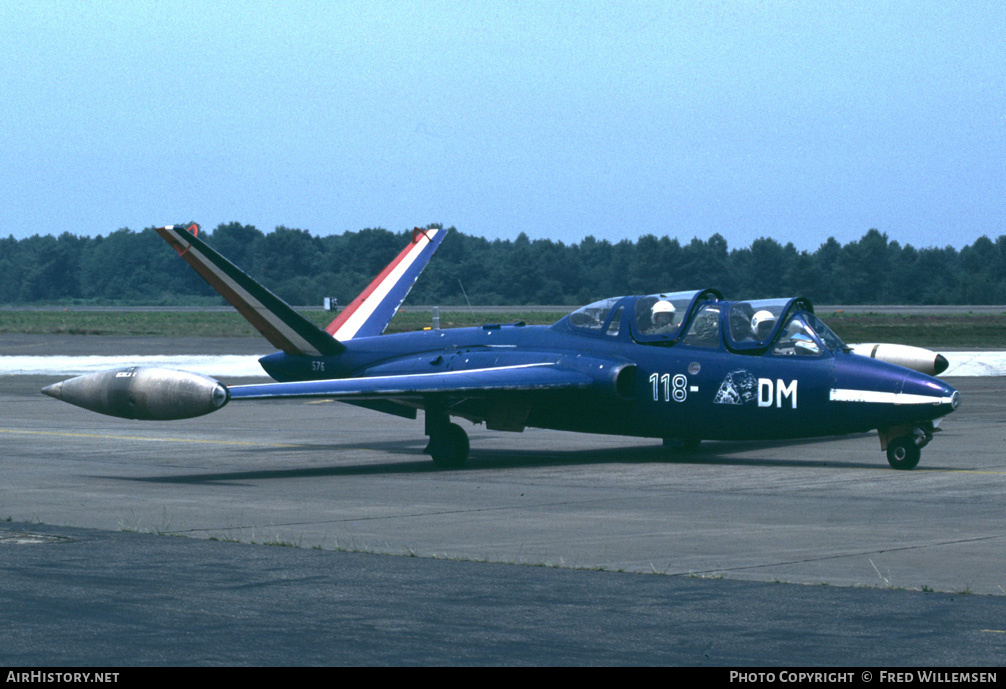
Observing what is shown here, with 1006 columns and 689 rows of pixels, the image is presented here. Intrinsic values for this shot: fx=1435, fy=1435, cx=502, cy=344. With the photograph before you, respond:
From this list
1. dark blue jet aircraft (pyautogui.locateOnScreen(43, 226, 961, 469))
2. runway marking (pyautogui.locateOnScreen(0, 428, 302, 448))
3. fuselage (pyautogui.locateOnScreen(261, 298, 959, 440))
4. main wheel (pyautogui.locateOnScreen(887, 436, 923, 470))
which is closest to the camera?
dark blue jet aircraft (pyautogui.locateOnScreen(43, 226, 961, 469))

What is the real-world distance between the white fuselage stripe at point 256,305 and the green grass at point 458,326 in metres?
46.0

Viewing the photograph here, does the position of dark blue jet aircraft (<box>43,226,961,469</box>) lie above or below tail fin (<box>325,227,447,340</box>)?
below

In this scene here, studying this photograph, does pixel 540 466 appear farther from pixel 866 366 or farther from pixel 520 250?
pixel 520 250

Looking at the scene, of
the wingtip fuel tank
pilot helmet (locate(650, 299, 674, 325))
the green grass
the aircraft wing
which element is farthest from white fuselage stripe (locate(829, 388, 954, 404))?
the green grass

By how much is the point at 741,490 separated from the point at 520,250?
14478 cm

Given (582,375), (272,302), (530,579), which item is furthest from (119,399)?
(530,579)

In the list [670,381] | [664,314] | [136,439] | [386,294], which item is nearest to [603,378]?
[670,381]

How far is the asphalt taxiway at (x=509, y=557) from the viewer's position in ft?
31.0

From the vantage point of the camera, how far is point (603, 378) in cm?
2264

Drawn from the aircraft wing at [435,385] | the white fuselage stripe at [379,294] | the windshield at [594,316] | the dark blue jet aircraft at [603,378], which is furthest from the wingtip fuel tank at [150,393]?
the white fuselage stripe at [379,294]

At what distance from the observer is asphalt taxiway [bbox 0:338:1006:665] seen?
9453mm

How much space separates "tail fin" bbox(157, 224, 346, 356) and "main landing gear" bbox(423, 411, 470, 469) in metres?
3.47

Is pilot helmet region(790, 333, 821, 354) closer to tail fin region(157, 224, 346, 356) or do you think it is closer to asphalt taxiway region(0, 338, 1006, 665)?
asphalt taxiway region(0, 338, 1006, 665)

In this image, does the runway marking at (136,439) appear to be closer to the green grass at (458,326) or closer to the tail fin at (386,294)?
the tail fin at (386,294)
